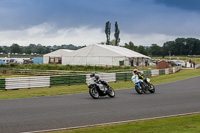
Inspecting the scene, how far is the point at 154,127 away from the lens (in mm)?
Result: 8836

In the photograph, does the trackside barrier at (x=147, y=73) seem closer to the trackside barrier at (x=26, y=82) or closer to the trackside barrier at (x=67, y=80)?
the trackside barrier at (x=67, y=80)

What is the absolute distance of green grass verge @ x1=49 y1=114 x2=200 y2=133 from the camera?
830cm

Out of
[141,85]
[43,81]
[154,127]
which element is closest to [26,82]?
[43,81]

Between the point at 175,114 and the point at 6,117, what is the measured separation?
635 centimetres

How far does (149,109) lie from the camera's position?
12.7 m

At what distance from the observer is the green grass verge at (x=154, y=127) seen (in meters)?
8.30

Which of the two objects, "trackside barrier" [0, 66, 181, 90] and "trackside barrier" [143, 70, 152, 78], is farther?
"trackside barrier" [143, 70, 152, 78]

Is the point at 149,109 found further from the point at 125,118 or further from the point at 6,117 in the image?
the point at 6,117

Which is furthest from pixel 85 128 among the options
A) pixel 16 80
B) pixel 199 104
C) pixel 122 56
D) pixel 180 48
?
pixel 180 48

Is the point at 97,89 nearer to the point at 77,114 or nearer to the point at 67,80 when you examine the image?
the point at 77,114

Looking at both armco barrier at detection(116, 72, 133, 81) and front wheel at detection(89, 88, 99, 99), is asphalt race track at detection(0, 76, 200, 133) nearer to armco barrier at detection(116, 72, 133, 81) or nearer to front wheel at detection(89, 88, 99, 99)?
A: front wheel at detection(89, 88, 99, 99)

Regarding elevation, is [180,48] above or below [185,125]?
above

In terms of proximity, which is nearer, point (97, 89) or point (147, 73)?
point (97, 89)

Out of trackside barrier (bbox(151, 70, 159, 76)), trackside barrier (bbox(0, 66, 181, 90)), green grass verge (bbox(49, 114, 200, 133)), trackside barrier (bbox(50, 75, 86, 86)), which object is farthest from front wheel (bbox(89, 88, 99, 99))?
trackside barrier (bbox(151, 70, 159, 76))
